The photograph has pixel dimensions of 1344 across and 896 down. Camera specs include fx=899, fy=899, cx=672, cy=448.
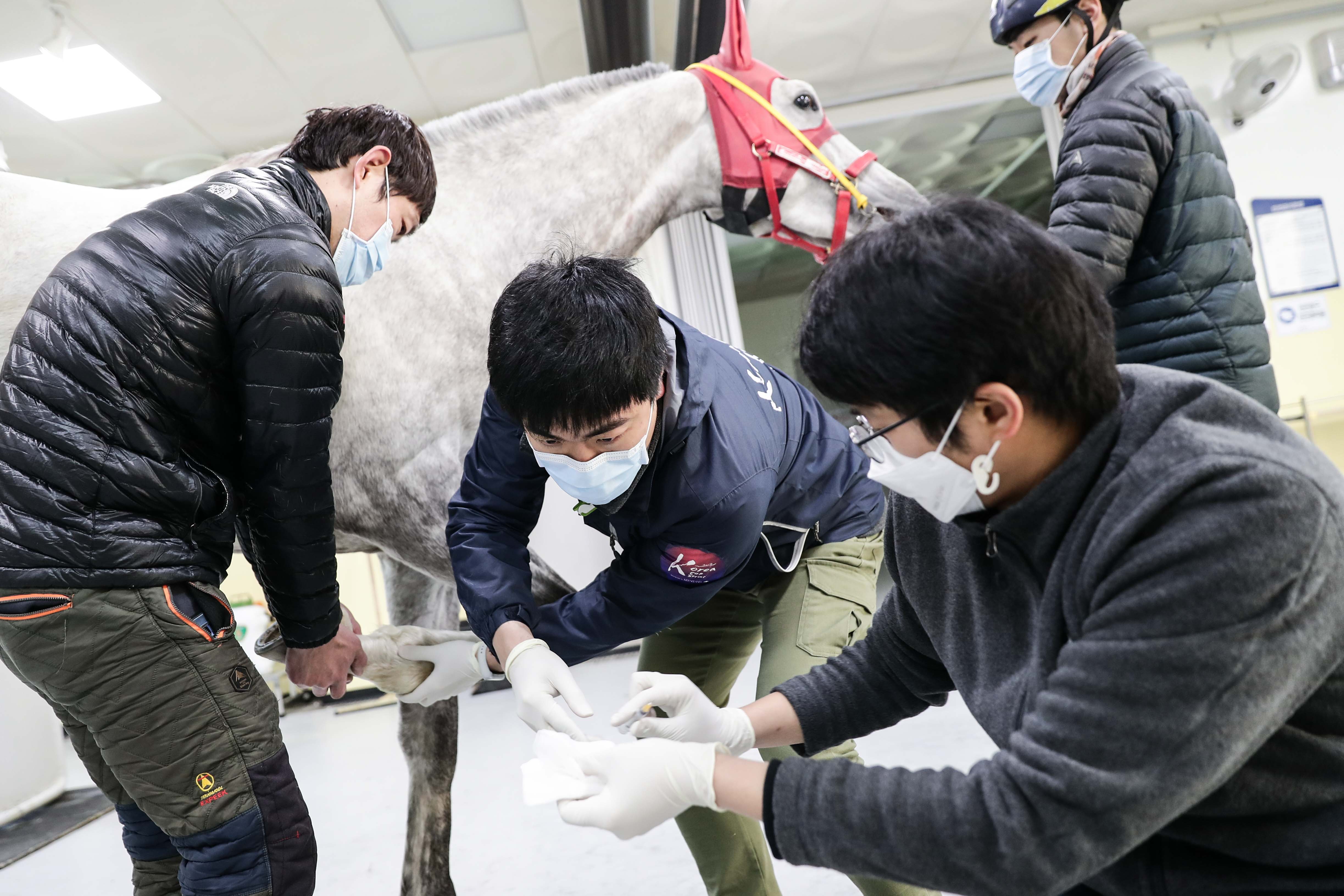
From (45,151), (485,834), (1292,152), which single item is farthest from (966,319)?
(1292,152)

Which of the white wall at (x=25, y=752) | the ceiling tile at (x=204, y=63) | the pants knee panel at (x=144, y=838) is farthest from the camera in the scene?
the ceiling tile at (x=204, y=63)

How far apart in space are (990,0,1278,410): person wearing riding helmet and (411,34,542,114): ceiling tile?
2.78 meters

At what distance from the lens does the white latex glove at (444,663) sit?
1.55m

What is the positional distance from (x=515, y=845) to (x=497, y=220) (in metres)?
1.52

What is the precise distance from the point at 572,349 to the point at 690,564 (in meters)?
0.34

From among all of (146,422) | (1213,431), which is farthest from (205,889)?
(1213,431)

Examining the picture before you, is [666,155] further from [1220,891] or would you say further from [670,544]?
[1220,891]

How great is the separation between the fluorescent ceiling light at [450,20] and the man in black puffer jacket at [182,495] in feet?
8.90

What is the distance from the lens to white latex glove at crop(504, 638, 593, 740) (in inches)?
43.1

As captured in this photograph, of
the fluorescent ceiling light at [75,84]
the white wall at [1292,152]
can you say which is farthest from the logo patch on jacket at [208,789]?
the white wall at [1292,152]

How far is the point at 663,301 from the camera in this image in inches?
189

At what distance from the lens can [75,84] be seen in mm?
3693

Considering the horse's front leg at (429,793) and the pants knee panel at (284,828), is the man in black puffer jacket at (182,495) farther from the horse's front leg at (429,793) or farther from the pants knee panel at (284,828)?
the horse's front leg at (429,793)

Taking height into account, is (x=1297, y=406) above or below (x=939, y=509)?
below
